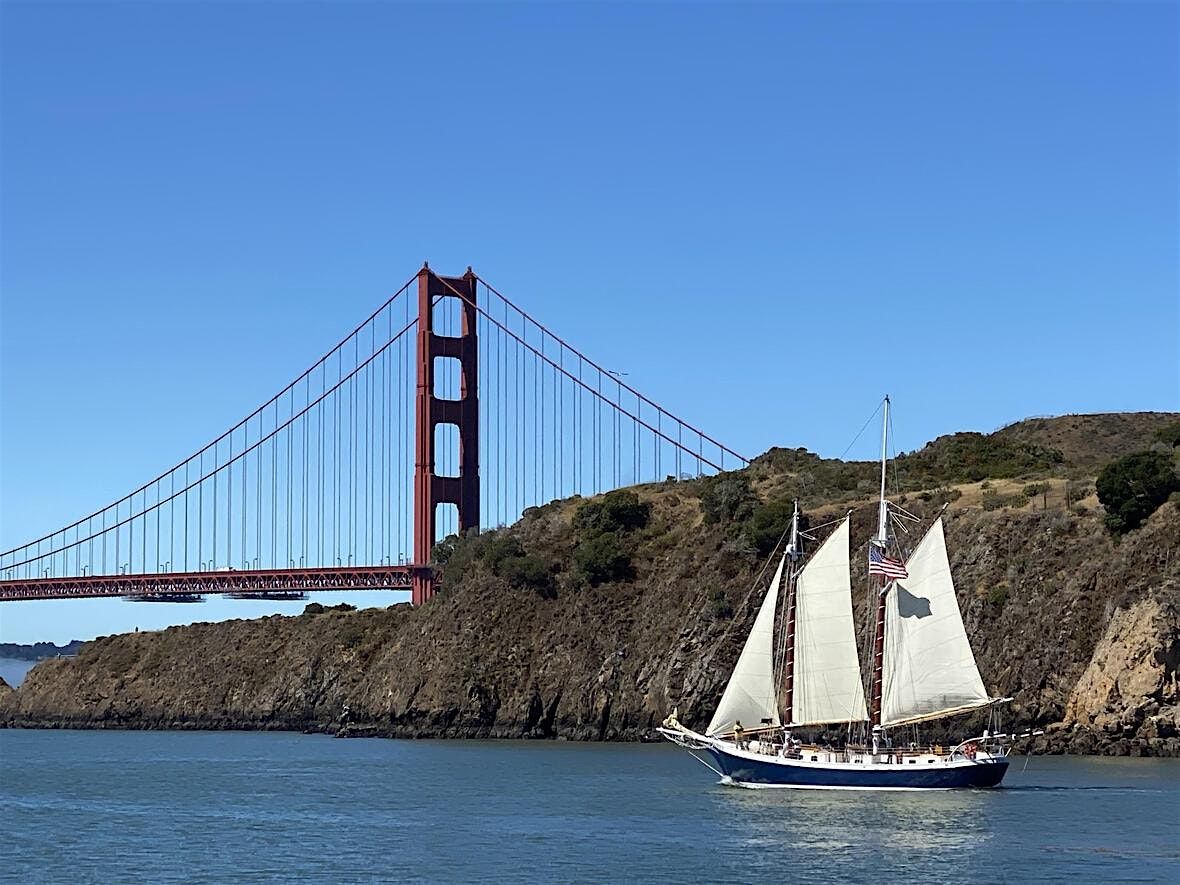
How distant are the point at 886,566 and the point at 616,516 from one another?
4923 centimetres

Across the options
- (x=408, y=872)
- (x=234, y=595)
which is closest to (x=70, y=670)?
(x=234, y=595)

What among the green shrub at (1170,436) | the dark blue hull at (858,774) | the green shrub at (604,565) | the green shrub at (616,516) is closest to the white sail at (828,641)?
the dark blue hull at (858,774)

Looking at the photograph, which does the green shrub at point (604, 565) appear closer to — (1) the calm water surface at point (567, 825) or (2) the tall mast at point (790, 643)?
(1) the calm water surface at point (567, 825)

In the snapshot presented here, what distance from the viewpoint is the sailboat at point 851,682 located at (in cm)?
6869

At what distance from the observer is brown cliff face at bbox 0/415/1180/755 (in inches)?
3374

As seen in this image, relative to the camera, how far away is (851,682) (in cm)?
7050

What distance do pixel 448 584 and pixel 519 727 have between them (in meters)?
14.0

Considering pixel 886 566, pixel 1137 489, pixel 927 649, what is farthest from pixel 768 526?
A: pixel 927 649

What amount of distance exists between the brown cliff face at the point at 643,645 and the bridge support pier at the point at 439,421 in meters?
3.67

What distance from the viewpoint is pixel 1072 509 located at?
97.1 meters

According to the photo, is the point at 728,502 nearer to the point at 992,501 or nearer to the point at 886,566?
the point at 992,501

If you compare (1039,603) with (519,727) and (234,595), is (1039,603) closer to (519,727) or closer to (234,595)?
(519,727)

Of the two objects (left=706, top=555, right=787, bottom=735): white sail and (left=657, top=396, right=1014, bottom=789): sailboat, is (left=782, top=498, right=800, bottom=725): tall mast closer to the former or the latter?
(left=657, top=396, right=1014, bottom=789): sailboat

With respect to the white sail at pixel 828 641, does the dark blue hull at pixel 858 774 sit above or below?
below
